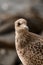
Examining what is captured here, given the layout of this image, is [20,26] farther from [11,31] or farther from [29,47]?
[11,31]

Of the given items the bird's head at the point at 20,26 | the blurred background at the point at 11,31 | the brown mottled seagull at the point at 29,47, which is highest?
the bird's head at the point at 20,26

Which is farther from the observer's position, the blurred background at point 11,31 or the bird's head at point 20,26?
the blurred background at point 11,31

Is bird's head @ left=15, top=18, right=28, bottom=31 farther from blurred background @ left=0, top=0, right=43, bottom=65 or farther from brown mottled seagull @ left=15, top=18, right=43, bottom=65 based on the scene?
blurred background @ left=0, top=0, right=43, bottom=65

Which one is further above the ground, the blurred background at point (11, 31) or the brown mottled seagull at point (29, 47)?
the brown mottled seagull at point (29, 47)

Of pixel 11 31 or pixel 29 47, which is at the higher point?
pixel 29 47

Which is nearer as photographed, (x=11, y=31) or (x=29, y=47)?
(x=29, y=47)

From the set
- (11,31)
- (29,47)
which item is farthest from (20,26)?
(11,31)

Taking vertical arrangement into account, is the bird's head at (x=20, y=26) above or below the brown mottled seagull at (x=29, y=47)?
above

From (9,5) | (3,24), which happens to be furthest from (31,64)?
(9,5)

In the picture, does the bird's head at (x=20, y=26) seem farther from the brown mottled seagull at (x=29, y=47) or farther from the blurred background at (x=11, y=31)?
the blurred background at (x=11, y=31)

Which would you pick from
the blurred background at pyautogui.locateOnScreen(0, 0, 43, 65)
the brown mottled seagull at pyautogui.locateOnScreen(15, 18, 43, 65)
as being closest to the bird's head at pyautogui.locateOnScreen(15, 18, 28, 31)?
the brown mottled seagull at pyautogui.locateOnScreen(15, 18, 43, 65)

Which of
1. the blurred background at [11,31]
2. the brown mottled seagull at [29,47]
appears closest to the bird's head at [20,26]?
the brown mottled seagull at [29,47]

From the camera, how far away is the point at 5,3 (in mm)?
3434

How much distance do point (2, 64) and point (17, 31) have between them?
5.41ft
